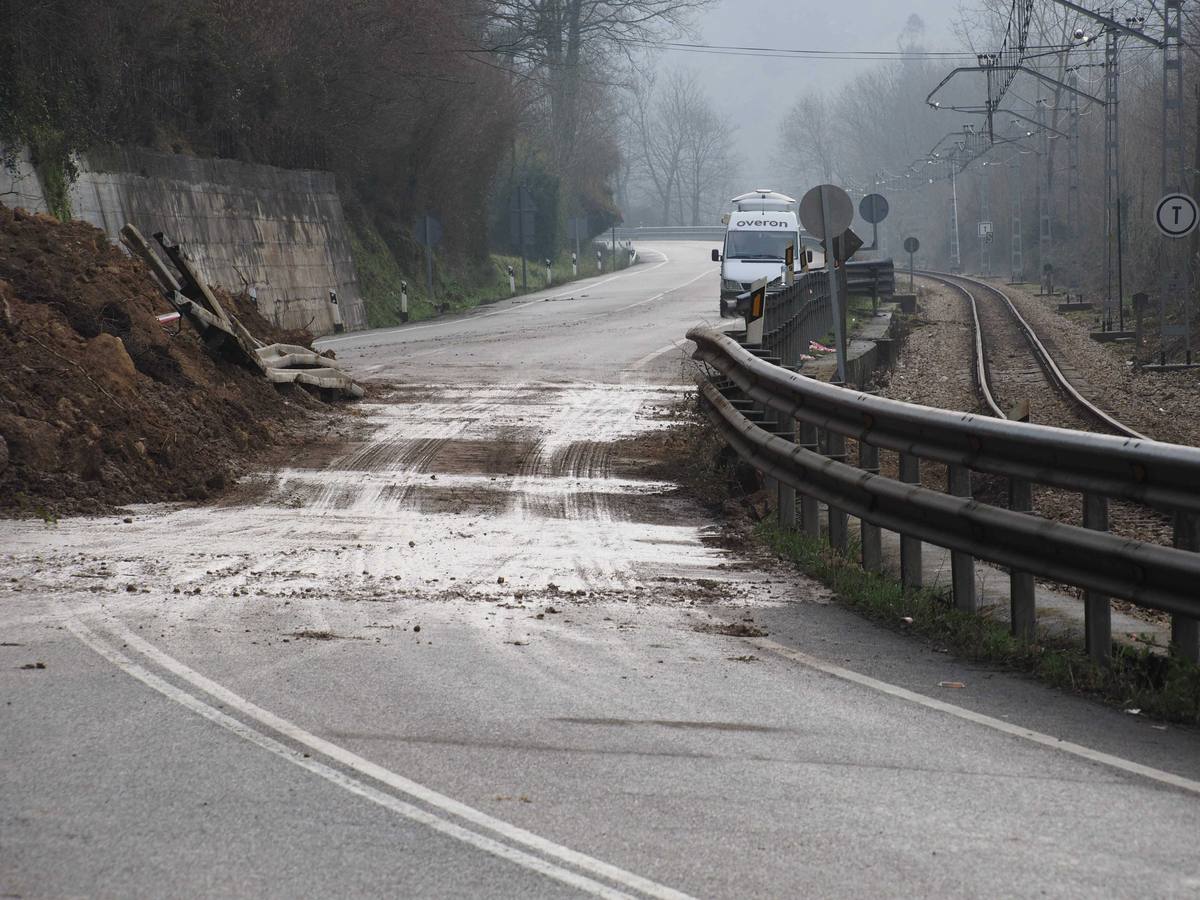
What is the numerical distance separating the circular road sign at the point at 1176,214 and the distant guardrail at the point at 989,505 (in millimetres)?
17308

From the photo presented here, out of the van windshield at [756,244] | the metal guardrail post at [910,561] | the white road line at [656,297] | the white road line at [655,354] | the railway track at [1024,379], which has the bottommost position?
the railway track at [1024,379]

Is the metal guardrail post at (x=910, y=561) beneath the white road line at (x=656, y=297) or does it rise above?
above

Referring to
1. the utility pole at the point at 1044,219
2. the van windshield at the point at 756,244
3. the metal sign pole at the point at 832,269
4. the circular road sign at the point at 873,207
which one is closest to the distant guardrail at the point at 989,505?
the metal sign pole at the point at 832,269

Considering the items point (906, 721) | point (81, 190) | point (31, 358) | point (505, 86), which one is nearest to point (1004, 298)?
point (505, 86)

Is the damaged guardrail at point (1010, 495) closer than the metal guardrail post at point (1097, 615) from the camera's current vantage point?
Yes

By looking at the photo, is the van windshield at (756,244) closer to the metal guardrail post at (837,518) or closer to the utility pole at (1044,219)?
the utility pole at (1044,219)

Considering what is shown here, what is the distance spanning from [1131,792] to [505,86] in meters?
46.7

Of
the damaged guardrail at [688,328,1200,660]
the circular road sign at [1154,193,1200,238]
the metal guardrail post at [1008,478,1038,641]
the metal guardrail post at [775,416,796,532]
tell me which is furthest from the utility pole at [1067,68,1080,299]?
the metal guardrail post at [1008,478,1038,641]

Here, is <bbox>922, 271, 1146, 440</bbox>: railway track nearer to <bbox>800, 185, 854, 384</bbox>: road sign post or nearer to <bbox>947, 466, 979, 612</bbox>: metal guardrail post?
<bbox>800, 185, 854, 384</bbox>: road sign post

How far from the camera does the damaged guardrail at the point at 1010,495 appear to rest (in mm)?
5711

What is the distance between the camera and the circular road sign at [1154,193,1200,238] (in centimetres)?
2467

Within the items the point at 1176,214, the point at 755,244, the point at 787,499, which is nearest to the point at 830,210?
the point at 787,499

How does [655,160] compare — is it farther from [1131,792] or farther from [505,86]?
[1131,792]

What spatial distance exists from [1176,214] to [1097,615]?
20617 millimetres
